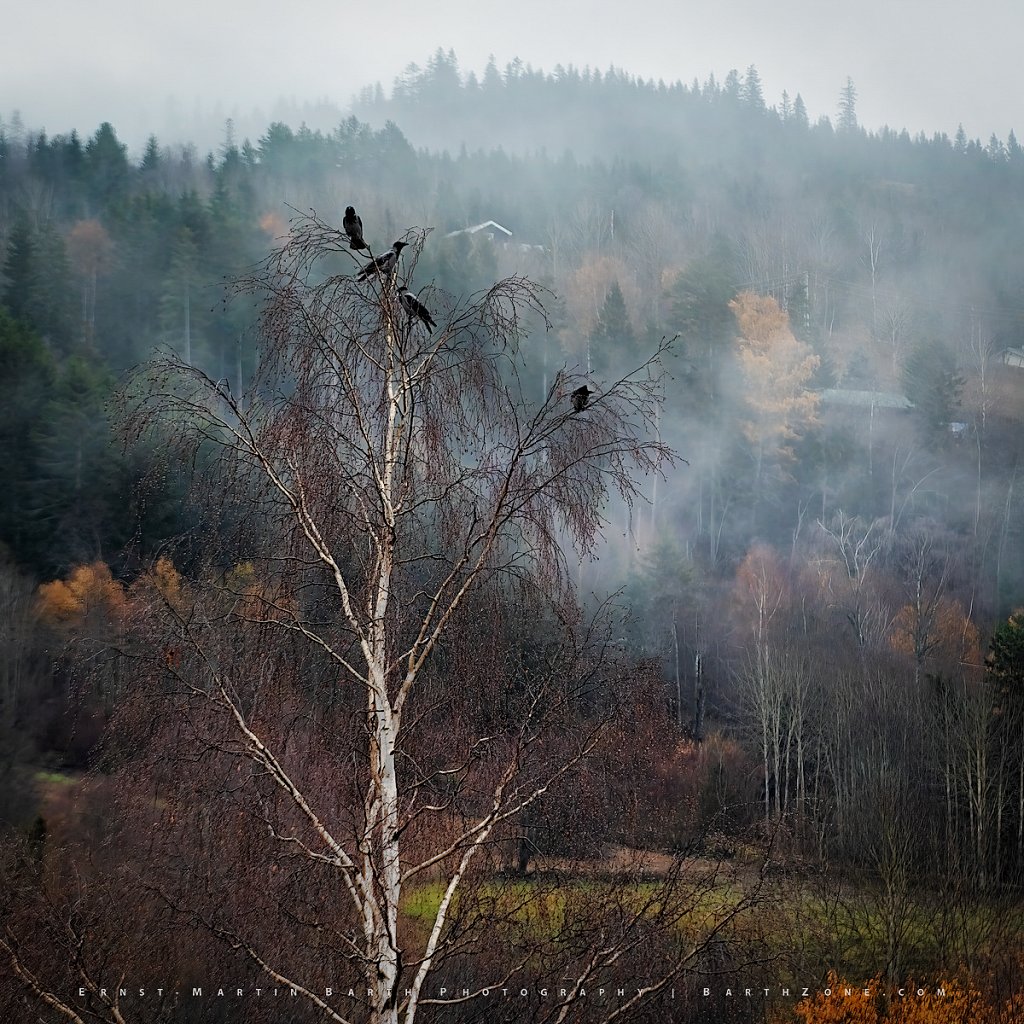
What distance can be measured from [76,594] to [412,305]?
838 inches

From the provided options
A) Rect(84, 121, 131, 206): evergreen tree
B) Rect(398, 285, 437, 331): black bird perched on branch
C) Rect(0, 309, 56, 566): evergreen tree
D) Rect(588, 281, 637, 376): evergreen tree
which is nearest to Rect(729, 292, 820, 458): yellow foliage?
Rect(588, 281, 637, 376): evergreen tree

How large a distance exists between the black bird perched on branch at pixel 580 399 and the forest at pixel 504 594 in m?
0.02

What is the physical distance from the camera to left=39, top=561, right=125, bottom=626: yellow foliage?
69.3 ft

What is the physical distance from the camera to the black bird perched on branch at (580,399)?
3828 millimetres

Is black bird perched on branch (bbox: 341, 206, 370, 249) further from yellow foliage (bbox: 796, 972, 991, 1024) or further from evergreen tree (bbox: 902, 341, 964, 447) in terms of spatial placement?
evergreen tree (bbox: 902, 341, 964, 447)

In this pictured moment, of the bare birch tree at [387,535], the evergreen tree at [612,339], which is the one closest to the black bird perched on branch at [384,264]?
the bare birch tree at [387,535]

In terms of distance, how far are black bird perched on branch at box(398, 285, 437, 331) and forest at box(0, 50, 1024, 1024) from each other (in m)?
0.11

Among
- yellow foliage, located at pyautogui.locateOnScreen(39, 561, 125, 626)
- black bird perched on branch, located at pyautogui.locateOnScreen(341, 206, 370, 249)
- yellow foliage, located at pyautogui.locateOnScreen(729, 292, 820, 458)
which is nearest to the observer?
black bird perched on branch, located at pyautogui.locateOnScreen(341, 206, 370, 249)

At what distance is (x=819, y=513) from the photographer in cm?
3603

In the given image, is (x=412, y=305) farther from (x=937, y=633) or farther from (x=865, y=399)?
(x=865, y=399)

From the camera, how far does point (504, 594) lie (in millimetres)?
4184

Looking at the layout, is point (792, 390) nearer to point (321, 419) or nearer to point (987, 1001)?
point (987, 1001)

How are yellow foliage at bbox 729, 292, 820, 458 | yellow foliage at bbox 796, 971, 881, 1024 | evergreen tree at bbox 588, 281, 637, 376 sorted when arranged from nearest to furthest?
yellow foliage at bbox 796, 971, 881, 1024
yellow foliage at bbox 729, 292, 820, 458
evergreen tree at bbox 588, 281, 637, 376

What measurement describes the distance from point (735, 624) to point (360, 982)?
25049 mm
